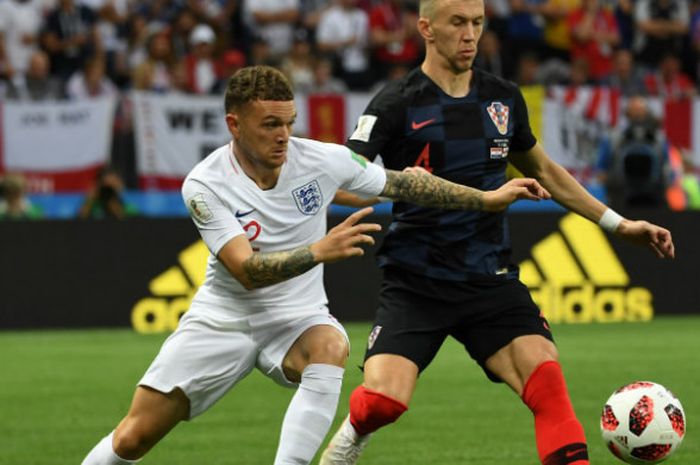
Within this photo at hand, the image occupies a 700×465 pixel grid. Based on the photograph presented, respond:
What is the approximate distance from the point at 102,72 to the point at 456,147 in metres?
12.2

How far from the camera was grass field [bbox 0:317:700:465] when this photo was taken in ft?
28.3

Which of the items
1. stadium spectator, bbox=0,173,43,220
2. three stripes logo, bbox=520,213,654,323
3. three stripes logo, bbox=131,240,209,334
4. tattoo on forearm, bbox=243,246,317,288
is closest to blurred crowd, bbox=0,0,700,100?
stadium spectator, bbox=0,173,43,220

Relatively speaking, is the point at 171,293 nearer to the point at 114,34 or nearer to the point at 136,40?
the point at 136,40

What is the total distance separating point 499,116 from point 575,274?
29.3ft

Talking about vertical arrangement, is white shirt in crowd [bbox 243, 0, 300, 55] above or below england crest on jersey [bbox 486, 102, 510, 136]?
below

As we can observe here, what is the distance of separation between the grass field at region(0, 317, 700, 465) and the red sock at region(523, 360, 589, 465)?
68.9 inches

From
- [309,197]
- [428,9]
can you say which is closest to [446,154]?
[428,9]

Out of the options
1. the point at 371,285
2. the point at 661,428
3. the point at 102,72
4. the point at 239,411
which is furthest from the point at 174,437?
the point at 102,72

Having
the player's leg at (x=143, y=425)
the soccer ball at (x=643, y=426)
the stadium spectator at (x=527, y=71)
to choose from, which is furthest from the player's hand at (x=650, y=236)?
the stadium spectator at (x=527, y=71)

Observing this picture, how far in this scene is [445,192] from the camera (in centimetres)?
641

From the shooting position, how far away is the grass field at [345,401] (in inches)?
340

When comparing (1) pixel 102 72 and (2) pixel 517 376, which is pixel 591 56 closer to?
(1) pixel 102 72

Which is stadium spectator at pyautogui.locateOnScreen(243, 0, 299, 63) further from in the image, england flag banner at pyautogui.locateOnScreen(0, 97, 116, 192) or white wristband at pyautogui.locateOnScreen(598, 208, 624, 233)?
white wristband at pyautogui.locateOnScreen(598, 208, 624, 233)

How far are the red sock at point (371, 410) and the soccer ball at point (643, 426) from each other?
1.18 metres
